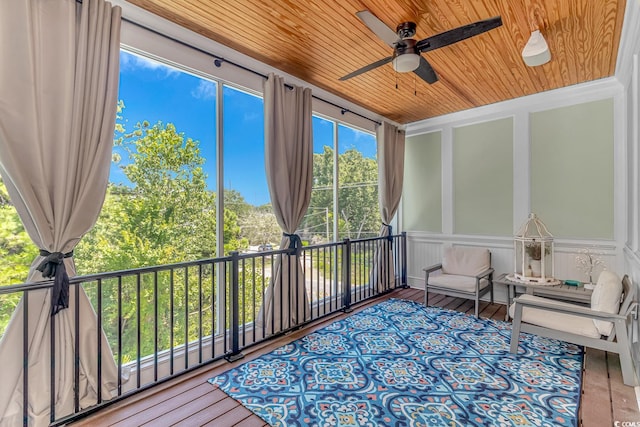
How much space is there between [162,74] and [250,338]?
2751mm

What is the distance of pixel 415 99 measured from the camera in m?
4.17

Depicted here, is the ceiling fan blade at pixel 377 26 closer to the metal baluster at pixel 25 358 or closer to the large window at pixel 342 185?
the large window at pixel 342 185

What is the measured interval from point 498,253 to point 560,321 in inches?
74.3

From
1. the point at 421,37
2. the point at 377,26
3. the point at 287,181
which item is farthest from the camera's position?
the point at 287,181

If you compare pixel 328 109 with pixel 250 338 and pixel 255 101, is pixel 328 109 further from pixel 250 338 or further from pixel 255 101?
pixel 250 338

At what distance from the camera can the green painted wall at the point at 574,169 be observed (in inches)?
141

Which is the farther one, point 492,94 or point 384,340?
point 492,94

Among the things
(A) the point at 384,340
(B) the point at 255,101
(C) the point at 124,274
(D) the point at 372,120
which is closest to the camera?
(C) the point at 124,274

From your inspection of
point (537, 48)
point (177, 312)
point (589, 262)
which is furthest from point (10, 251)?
point (589, 262)

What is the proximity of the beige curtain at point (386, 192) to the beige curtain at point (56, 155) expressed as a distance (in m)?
3.58

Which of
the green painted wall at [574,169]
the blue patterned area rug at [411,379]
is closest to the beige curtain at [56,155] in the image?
the blue patterned area rug at [411,379]

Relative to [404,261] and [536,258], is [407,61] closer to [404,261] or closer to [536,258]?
[536,258]

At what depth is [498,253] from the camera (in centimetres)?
439

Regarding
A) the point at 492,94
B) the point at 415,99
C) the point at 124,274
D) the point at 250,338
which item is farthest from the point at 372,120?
the point at 124,274
